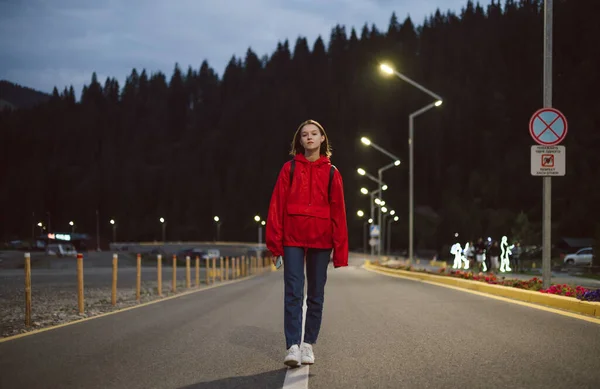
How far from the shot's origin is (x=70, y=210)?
196 meters

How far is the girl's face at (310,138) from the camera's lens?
19.9 ft

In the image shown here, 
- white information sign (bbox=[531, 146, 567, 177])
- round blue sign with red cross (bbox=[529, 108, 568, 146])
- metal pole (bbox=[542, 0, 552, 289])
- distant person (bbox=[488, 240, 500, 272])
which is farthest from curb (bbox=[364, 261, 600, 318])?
distant person (bbox=[488, 240, 500, 272])

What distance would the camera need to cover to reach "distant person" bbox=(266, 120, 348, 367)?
5.91 meters

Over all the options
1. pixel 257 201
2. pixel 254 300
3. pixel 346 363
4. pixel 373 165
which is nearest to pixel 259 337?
pixel 346 363

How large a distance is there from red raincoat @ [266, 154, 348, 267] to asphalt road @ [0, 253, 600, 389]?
105 cm

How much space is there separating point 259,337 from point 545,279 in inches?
278

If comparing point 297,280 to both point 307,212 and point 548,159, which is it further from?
point 548,159

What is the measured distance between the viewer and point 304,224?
5.90 m

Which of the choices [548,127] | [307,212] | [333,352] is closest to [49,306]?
[333,352]

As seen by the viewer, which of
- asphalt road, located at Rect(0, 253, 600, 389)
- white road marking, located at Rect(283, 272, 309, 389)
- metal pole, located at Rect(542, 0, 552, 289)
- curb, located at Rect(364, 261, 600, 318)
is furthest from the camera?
metal pole, located at Rect(542, 0, 552, 289)

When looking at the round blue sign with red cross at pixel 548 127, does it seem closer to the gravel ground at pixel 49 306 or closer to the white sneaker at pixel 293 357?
the white sneaker at pixel 293 357

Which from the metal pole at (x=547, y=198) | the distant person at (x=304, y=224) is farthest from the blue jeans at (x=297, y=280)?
the metal pole at (x=547, y=198)

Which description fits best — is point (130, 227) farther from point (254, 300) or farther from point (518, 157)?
point (254, 300)

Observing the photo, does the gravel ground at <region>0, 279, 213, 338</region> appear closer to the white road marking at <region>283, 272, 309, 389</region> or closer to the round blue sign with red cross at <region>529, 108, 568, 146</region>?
the white road marking at <region>283, 272, 309, 389</region>
